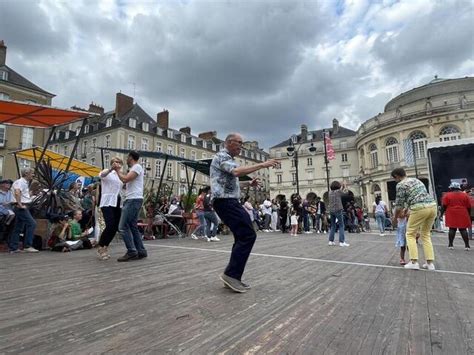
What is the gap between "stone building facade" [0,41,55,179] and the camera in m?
33.0

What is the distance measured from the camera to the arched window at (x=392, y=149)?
47.1 meters

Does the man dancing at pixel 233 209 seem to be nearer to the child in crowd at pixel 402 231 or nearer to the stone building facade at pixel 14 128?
the child in crowd at pixel 402 231

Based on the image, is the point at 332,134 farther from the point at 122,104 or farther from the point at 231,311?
the point at 231,311

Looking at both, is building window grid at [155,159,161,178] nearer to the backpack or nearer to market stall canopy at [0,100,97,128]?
the backpack

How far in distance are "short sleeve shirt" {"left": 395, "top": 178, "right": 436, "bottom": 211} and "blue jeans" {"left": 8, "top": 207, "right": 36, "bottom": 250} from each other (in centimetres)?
760

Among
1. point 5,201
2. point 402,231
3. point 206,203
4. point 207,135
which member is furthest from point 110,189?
point 207,135

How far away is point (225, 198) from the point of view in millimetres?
3523

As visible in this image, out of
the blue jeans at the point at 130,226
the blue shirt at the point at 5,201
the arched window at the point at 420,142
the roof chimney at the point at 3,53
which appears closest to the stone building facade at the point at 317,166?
the arched window at the point at 420,142

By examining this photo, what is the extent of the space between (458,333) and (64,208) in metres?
8.78

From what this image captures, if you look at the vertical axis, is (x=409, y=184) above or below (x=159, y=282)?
above

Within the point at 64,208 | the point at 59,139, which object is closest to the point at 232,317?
the point at 64,208

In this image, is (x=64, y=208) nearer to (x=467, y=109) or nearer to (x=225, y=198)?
(x=225, y=198)

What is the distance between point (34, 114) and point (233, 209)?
6846 millimetres

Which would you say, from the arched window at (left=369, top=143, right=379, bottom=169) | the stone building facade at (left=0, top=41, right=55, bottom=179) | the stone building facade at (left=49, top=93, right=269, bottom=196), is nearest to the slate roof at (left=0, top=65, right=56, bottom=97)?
the stone building facade at (left=0, top=41, right=55, bottom=179)
